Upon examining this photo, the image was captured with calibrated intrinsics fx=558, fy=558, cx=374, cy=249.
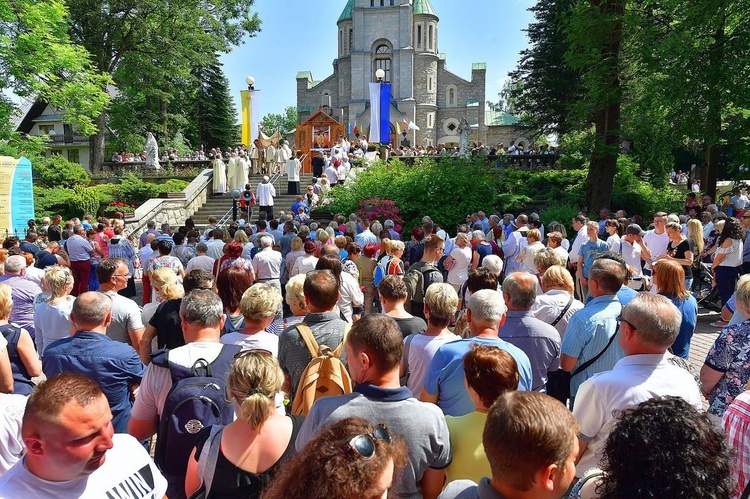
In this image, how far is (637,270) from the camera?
8.74 meters

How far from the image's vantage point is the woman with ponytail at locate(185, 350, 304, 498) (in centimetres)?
260

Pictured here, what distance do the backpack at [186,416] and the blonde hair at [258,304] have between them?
86cm

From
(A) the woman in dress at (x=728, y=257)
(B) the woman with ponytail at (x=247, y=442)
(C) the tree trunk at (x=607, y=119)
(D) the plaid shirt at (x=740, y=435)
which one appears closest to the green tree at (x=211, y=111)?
(C) the tree trunk at (x=607, y=119)

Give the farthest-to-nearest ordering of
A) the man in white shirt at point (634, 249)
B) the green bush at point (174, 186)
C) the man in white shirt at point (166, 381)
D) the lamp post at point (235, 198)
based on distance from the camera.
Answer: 1. the green bush at point (174, 186)
2. the lamp post at point (235, 198)
3. the man in white shirt at point (634, 249)
4. the man in white shirt at point (166, 381)

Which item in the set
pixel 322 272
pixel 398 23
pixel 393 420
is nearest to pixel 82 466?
pixel 393 420

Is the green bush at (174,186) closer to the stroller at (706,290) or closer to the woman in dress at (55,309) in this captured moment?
the woman in dress at (55,309)

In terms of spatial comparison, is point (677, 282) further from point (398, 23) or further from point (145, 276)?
point (398, 23)

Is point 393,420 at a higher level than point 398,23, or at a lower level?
lower

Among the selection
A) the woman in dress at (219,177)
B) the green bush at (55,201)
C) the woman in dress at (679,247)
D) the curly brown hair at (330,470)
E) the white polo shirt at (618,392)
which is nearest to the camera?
the curly brown hair at (330,470)

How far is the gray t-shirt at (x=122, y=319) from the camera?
4.98 meters

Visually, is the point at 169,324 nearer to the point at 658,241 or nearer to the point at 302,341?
the point at 302,341

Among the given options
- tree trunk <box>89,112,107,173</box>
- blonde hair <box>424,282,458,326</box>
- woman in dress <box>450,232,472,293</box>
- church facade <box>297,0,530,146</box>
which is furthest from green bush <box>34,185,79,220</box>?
church facade <box>297,0,530,146</box>

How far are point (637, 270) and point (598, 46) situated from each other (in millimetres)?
11040

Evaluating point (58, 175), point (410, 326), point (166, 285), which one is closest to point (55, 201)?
point (58, 175)
